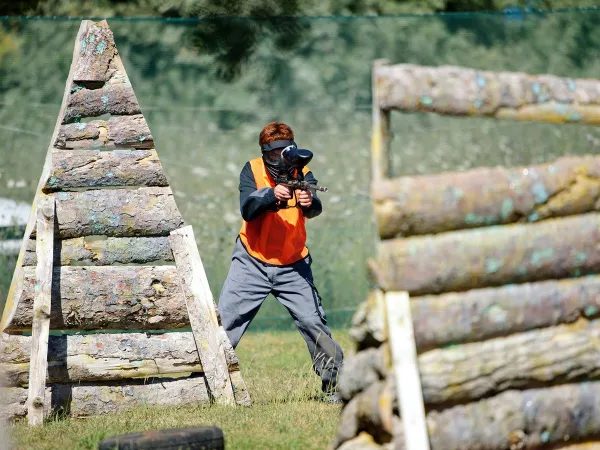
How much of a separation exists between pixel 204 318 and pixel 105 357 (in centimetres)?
67

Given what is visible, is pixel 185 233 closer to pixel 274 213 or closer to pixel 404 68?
pixel 274 213

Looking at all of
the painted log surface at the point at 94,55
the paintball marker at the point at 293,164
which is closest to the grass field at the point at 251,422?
the paintball marker at the point at 293,164

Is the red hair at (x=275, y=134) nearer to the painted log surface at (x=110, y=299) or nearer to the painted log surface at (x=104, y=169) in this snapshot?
the painted log surface at (x=104, y=169)

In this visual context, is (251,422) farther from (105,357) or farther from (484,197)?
(484,197)

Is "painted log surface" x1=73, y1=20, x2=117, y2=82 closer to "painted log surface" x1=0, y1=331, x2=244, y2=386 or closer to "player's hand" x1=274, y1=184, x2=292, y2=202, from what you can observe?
"player's hand" x1=274, y1=184, x2=292, y2=202

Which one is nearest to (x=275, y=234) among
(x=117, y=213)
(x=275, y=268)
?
(x=275, y=268)

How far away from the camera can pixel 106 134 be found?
21.7 feet

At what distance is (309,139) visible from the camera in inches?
440

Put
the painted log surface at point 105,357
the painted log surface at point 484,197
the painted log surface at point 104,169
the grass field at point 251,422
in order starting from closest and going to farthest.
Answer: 1. the painted log surface at point 484,197
2. the grass field at point 251,422
3. the painted log surface at point 105,357
4. the painted log surface at point 104,169

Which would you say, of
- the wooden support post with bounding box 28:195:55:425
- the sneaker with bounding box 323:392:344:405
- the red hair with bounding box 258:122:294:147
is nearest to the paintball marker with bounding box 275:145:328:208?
the red hair with bounding box 258:122:294:147

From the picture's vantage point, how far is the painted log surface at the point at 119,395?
21.1 feet

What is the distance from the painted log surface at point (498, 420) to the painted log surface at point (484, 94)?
3.81 ft

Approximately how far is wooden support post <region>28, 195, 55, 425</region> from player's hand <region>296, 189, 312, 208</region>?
1.58 meters

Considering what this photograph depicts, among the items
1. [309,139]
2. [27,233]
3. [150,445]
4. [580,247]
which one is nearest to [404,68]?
[580,247]
